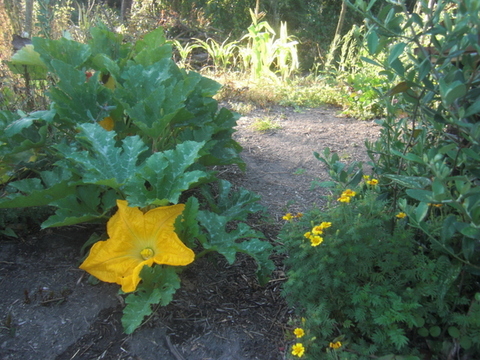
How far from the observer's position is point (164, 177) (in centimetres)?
195

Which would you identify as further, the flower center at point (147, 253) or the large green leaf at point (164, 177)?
the flower center at point (147, 253)

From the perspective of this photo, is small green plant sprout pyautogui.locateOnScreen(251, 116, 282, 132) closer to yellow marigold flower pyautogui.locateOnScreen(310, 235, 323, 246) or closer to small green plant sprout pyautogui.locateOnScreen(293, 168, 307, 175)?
small green plant sprout pyautogui.locateOnScreen(293, 168, 307, 175)

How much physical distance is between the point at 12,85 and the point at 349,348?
3.00 meters

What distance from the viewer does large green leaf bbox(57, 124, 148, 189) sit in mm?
1919

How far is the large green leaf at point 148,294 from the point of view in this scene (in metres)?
1.70

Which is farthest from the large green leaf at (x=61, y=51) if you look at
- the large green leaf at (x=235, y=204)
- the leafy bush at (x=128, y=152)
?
the large green leaf at (x=235, y=204)

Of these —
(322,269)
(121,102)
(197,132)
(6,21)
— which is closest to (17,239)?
(121,102)

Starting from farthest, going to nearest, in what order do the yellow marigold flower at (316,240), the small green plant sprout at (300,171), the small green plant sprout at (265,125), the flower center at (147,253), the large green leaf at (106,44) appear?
1. the small green plant sprout at (265,125)
2. the small green plant sprout at (300,171)
3. the large green leaf at (106,44)
4. the flower center at (147,253)
5. the yellow marigold flower at (316,240)

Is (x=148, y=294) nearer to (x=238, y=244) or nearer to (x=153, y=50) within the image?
(x=238, y=244)

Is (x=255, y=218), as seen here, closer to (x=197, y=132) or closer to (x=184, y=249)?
(x=197, y=132)

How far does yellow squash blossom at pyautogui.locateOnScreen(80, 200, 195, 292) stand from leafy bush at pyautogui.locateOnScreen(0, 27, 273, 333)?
0.05m

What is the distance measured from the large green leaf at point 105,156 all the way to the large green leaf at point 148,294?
0.42 m

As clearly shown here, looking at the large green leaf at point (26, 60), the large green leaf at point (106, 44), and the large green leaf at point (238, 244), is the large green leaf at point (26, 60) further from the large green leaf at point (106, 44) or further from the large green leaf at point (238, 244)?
the large green leaf at point (238, 244)

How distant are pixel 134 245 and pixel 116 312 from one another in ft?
1.02
